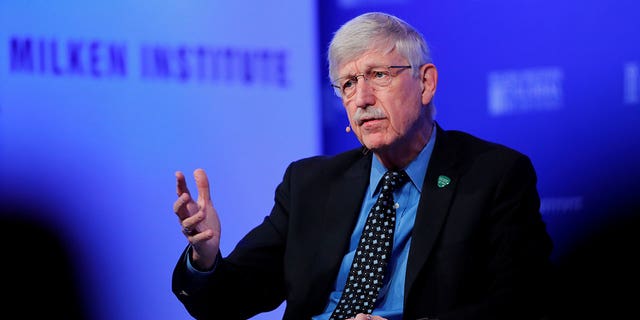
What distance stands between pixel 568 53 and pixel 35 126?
214 cm

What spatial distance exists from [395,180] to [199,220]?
612 millimetres

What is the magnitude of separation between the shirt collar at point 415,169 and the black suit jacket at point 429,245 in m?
0.02

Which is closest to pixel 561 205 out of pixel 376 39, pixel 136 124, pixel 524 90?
pixel 524 90

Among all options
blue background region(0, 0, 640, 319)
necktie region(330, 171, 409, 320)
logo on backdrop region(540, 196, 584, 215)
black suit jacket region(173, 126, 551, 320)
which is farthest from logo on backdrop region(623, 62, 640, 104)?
necktie region(330, 171, 409, 320)

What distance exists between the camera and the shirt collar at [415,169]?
2.47 m

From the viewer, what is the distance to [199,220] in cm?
221

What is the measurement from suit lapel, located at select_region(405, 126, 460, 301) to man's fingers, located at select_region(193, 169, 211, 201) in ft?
1.90

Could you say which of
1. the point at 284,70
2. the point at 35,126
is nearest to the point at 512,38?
the point at 284,70

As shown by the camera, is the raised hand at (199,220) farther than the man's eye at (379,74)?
No

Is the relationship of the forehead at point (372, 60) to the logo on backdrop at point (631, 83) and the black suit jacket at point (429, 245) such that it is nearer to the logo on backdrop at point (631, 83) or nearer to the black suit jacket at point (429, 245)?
the black suit jacket at point (429, 245)

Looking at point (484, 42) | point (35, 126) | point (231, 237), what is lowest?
point (231, 237)

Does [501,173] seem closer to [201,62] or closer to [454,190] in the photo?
[454,190]

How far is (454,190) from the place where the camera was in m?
2.38

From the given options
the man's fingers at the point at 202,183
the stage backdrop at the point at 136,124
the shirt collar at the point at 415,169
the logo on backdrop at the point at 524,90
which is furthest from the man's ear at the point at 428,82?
the stage backdrop at the point at 136,124
